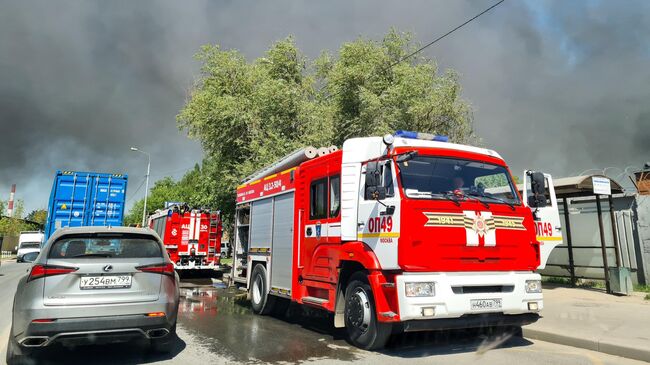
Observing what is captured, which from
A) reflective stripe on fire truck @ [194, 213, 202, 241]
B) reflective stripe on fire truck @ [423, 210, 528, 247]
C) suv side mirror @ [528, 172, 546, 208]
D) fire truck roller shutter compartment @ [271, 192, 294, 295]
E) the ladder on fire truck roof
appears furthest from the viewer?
reflective stripe on fire truck @ [194, 213, 202, 241]

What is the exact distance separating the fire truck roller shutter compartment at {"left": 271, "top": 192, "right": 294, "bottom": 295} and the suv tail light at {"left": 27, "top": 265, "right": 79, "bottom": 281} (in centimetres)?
404

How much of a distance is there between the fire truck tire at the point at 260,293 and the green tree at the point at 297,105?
837cm

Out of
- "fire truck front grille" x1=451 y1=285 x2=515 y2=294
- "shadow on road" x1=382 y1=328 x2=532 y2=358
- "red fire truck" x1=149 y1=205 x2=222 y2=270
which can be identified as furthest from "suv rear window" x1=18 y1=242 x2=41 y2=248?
"fire truck front grille" x1=451 y1=285 x2=515 y2=294

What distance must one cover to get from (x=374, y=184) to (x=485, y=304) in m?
2.11

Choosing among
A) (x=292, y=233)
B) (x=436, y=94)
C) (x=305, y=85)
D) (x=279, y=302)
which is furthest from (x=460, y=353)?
(x=305, y=85)

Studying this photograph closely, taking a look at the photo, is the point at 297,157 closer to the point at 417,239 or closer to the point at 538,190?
the point at 417,239

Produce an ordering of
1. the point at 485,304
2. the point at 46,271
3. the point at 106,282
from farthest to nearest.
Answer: the point at 485,304, the point at 106,282, the point at 46,271

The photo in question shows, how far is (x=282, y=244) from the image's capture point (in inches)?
347

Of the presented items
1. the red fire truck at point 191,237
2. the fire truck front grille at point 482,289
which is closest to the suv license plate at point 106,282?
the fire truck front grille at point 482,289

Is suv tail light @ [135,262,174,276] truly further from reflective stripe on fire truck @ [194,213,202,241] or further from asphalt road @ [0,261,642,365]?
reflective stripe on fire truck @ [194,213,202,241]

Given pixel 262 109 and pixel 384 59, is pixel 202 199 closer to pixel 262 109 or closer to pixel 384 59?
pixel 262 109

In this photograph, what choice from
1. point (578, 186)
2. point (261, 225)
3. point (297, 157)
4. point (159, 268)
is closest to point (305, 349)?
point (159, 268)

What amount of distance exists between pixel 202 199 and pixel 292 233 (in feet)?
46.8

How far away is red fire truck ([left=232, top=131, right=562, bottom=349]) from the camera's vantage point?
5605 millimetres
